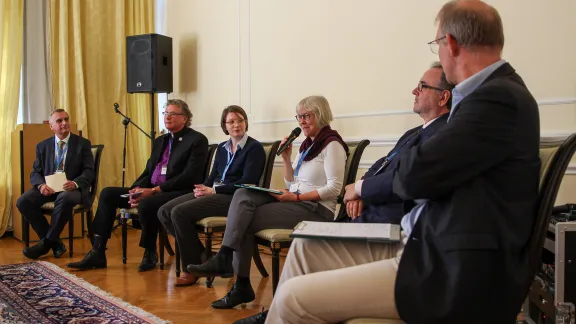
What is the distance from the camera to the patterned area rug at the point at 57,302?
2.70 metres

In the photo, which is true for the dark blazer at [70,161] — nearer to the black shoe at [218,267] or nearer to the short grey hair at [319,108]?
the black shoe at [218,267]

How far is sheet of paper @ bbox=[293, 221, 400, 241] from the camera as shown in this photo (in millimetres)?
1477

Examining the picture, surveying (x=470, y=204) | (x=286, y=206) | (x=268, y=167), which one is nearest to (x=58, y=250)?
(x=268, y=167)

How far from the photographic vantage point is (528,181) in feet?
4.16

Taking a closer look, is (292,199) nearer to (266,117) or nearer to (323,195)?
(323,195)

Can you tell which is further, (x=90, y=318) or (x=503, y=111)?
(x=90, y=318)

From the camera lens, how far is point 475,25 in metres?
1.33

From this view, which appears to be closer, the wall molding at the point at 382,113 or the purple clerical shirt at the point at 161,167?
the wall molding at the point at 382,113

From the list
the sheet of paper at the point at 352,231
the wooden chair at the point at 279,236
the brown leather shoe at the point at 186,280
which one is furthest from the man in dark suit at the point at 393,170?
the brown leather shoe at the point at 186,280

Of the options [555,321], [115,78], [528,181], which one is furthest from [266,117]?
[528,181]

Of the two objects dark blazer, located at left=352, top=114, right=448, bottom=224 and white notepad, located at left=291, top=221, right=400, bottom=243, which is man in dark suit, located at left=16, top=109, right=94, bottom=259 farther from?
white notepad, located at left=291, top=221, right=400, bottom=243

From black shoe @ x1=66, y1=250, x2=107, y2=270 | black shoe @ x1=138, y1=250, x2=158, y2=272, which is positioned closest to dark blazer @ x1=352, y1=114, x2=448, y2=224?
black shoe @ x1=138, y1=250, x2=158, y2=272

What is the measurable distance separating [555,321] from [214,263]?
1.73 metres

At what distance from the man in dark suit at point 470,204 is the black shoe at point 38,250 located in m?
3.54
